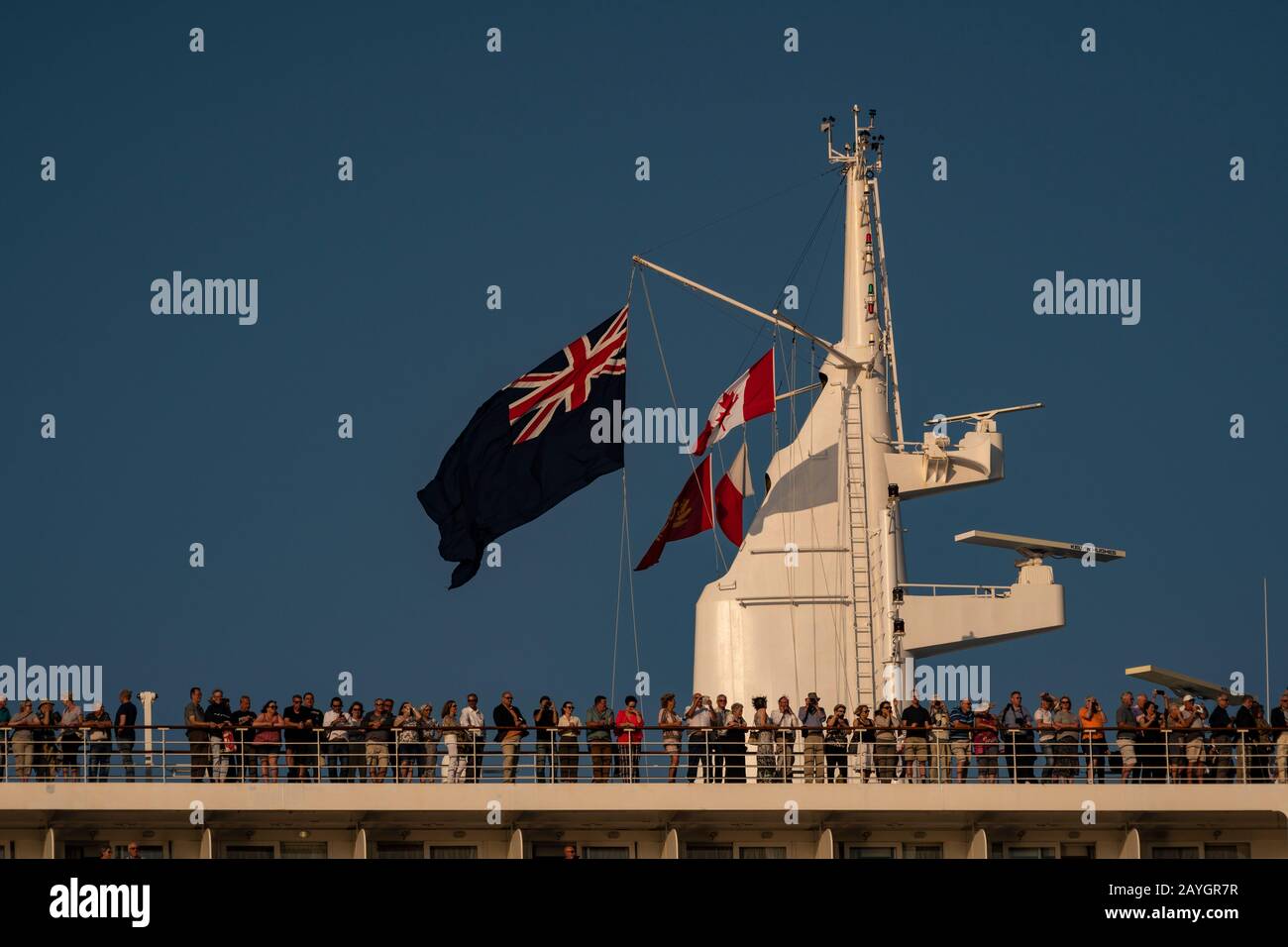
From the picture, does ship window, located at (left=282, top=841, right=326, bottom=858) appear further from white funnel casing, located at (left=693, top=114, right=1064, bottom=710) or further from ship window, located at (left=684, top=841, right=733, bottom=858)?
white funnel casing, located at (left=693, top=114, right=1064, bottom=710)

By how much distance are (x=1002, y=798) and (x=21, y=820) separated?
521 inches

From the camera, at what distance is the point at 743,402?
37906 millimetres

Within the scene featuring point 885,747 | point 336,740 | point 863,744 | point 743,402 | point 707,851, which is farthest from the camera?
point 743,402

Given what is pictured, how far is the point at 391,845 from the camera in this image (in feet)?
111

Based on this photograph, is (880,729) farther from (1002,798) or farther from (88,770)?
(88,770)

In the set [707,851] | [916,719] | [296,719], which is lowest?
[707,851]

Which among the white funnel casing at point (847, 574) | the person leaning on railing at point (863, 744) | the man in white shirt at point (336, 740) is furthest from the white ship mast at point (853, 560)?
the man in white shirt at point (336, 740)

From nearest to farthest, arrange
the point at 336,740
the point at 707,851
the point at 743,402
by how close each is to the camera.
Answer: the point at 336,740 < the point at 707,851 < the point at 743,402

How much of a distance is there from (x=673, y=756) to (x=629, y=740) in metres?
0.65

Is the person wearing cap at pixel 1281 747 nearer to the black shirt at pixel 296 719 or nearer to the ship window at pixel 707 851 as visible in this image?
the ship window at pixel 707 851

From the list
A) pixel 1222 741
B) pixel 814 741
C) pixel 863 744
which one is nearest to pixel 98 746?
pixel 814 741

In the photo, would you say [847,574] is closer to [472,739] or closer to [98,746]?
[472,739]
